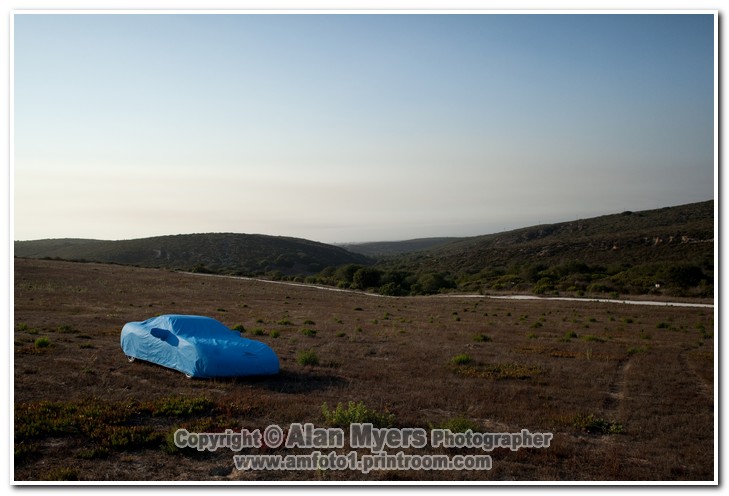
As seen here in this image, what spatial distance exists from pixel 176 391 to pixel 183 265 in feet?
308

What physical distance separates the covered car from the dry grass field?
316mm

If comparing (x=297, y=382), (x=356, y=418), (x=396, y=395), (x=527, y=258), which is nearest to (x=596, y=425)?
(x=396, y=395)

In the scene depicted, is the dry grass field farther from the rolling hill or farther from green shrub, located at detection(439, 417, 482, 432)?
the rolling hill

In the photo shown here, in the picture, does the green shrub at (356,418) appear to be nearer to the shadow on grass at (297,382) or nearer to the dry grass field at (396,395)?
the dry grass field at (396,395)

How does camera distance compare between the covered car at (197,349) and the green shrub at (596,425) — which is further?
the covered car at (197,349)

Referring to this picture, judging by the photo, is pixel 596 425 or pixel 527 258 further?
pixel 527 258

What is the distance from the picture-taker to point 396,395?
1042cm

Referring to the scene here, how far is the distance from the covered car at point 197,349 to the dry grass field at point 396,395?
32cm

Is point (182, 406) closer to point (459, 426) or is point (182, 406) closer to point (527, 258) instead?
point (459, 426)

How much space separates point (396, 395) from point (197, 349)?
4.80 metres

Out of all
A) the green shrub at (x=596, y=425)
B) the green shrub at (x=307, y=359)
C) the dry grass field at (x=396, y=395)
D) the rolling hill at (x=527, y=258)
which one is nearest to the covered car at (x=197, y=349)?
the dry grass field at (x=396, y=395)

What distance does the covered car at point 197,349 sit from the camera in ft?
36.7

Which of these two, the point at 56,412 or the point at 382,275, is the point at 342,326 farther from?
the point at 382,275

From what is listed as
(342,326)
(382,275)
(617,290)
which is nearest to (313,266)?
(382,275)
